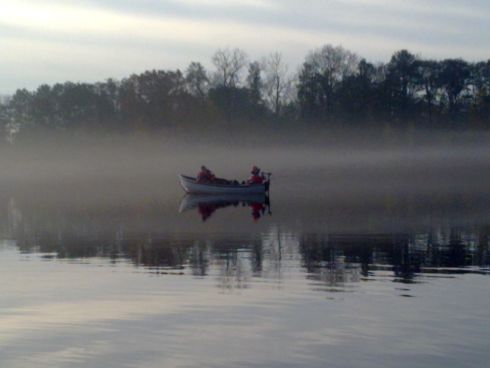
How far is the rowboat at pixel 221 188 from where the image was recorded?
4306 centimetres

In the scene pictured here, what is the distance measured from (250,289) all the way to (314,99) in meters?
74.6

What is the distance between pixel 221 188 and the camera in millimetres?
44812

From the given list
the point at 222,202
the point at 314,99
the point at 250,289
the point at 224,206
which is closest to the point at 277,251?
the point at 250,289

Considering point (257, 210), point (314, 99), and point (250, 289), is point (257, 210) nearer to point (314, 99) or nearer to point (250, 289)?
point (250, 289)

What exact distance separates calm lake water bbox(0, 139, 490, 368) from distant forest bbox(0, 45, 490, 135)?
53.9 m

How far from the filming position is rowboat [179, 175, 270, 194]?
43.1m

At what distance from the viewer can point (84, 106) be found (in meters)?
96.0

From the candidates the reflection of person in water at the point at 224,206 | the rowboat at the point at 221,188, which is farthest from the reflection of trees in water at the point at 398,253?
the rowboat at the point at 221,188

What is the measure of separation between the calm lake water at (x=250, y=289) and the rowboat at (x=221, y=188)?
31.8 feet

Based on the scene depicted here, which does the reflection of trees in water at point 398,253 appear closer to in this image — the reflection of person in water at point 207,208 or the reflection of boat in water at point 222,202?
the reflection of boat in water at point 222,202

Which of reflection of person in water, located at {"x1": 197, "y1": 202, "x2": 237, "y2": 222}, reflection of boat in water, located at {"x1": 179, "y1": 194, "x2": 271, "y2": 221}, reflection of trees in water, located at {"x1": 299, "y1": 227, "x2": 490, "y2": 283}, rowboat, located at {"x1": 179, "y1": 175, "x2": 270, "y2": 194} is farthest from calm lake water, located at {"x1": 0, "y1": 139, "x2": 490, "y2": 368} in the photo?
rowboat, located at {"x1": 179, "y1": 175, "x2": 270, "y2": 194}

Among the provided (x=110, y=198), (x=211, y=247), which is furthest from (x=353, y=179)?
(x=211, y=247)

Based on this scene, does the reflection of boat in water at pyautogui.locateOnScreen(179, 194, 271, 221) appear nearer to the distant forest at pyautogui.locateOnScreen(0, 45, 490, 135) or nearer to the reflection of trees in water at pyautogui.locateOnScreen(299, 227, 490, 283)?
→ the reflection of trees in water at pyautogui.locateOnScreen(299, 227, 490, 283)

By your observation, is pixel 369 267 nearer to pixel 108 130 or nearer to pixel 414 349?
pixel 414 349
